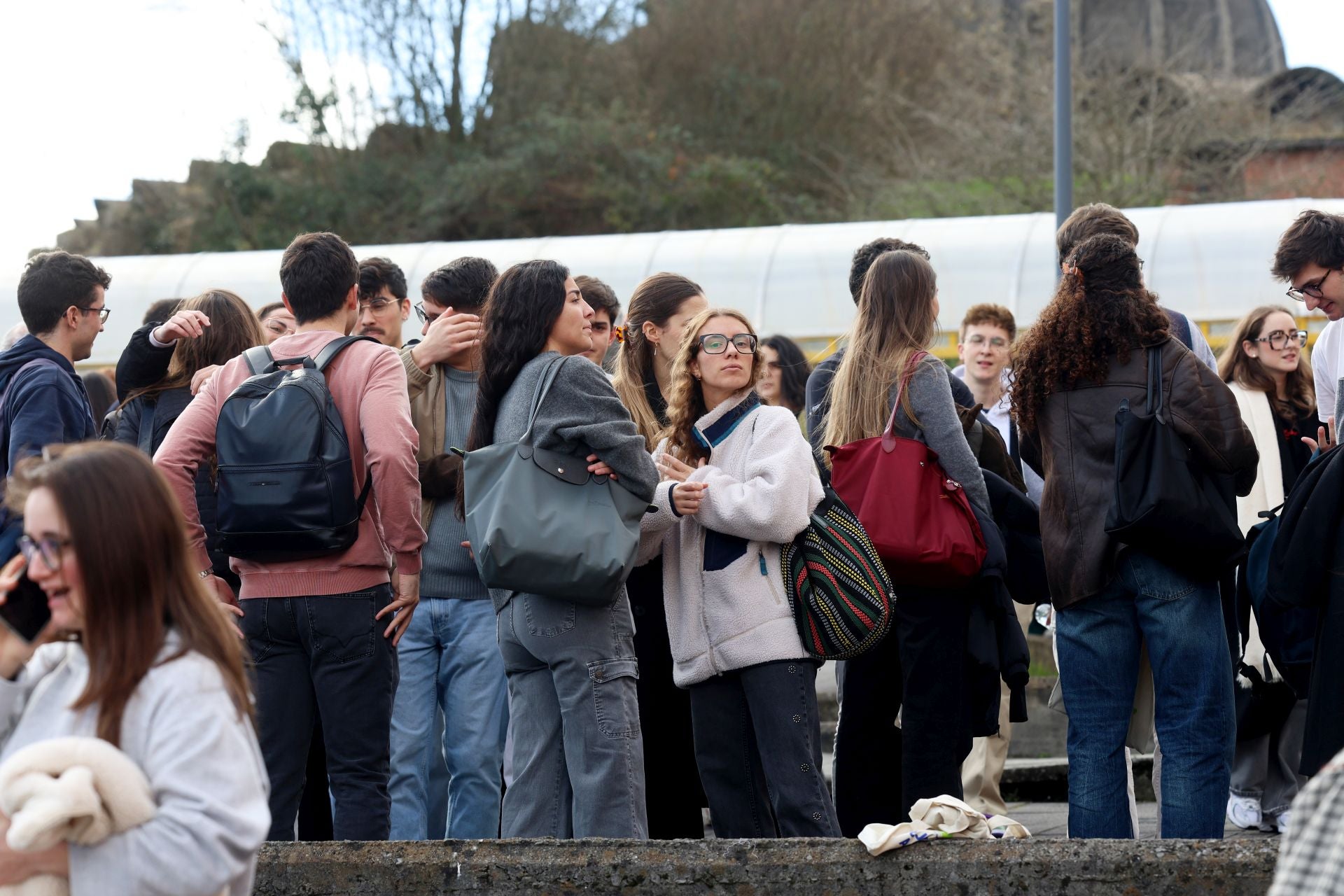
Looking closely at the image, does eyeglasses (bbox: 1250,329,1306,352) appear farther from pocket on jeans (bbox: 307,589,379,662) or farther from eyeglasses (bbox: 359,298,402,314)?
pocket on jeans (bbox: 307,589,379,662)

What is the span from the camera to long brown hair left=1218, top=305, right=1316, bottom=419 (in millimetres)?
6277

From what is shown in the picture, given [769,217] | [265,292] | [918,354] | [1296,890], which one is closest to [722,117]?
[769,217]

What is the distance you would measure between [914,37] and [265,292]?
1896 centimetres

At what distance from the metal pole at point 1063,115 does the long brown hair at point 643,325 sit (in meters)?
7.19

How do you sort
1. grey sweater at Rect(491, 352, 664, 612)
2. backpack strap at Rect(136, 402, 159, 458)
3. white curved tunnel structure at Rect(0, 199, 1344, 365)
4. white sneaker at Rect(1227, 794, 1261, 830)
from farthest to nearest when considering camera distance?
white curved tunnel structure at Rect(0, 199, 1344, 365), white sneaker at Rect(1227, 794, 1261, 830), backpack strap at Rect(136, 402, 159, 458), grey sweater at Rect(491, 352, 664, 612)

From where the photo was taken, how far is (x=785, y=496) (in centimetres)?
450

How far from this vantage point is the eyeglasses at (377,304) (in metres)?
5.83

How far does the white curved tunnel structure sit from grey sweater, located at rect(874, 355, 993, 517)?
27.0 feet

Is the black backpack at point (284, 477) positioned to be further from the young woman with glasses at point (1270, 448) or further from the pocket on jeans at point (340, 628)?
the young woman with glasses at point (1270, 448)

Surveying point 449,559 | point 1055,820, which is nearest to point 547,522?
point 449,559

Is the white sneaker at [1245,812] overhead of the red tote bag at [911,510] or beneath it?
beneath

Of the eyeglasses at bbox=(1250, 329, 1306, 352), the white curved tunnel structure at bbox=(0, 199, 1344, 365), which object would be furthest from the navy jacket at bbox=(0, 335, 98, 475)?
the white curved tunnel structure at bbox=(0, 199, 1344, 365)

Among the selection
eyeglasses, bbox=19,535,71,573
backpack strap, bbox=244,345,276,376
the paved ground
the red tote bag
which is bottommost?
the paved ground

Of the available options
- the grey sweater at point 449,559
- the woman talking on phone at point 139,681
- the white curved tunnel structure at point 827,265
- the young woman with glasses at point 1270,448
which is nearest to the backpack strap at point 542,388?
the grey sweater at point 449,559
